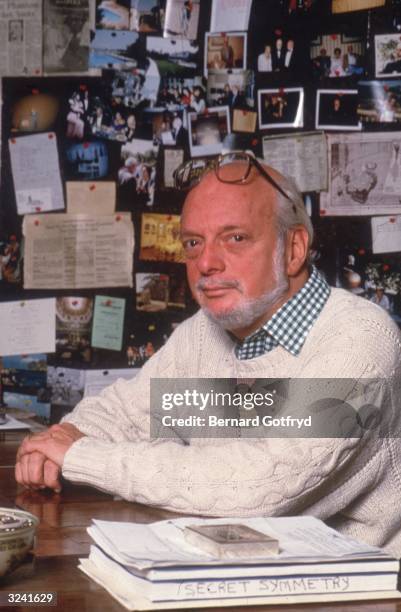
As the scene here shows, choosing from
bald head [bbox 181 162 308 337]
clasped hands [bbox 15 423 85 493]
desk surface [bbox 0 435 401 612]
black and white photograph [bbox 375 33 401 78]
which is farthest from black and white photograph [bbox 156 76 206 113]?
clasped hands [bbox 15 423 85 493]

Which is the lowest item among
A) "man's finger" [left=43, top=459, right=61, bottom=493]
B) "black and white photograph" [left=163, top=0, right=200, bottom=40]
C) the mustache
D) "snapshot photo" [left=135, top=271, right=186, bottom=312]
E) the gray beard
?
"man's finger" [left=43, top=459, right=61, bottom=493]

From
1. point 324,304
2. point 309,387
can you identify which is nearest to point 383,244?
point 324,304

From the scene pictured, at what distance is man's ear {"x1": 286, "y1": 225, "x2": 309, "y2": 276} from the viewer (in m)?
2.13

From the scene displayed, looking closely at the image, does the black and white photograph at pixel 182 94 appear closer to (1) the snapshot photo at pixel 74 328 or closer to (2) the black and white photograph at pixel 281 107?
(2) the black and white photograph at pixel 281 107

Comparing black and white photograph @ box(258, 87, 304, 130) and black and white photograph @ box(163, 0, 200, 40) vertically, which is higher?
black and white photograph @ box(163, 0, 200, 40)

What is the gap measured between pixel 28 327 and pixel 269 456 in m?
1.60

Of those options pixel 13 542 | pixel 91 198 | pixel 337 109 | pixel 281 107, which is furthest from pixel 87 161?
pixel 13 542

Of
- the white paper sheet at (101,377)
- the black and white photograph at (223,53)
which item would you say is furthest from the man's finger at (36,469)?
the black and white photograph at (223,53)

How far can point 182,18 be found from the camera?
2.99 metres

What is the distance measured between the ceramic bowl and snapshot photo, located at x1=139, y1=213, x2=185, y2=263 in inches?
70.9

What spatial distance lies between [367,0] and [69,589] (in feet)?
7.30

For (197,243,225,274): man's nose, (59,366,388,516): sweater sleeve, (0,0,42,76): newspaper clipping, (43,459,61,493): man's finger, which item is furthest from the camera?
(0,0,42,76): newspaper clipping

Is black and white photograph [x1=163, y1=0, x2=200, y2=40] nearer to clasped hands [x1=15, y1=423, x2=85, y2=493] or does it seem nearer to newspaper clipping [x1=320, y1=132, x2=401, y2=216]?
newspaper clipping [x1=320, y1=132, x2=401, y2=216]

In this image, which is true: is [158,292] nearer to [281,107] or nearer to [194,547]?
[281,107]
